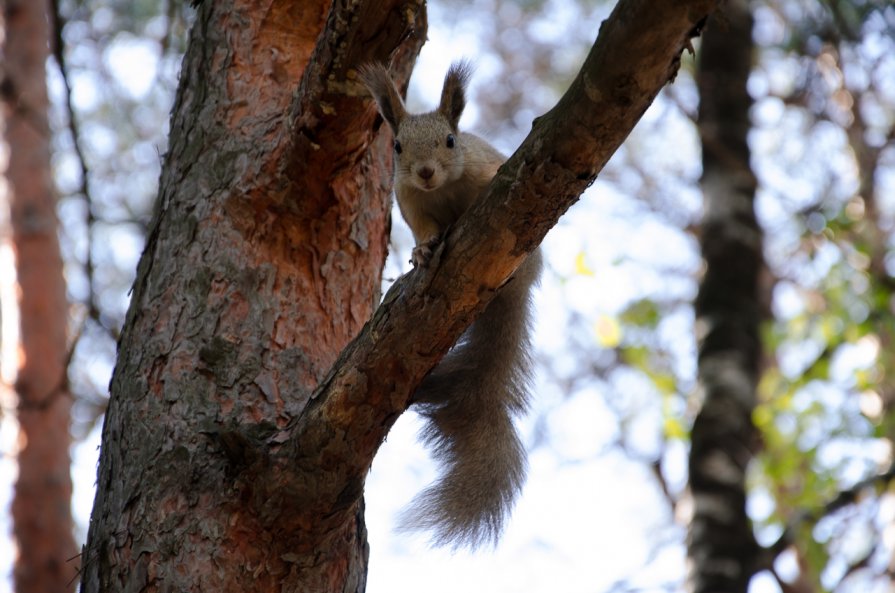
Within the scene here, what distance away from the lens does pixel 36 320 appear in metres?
4.33

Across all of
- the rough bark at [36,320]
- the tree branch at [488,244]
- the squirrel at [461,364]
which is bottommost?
the tree branch at [488,244]

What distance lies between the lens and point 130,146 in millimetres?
6336

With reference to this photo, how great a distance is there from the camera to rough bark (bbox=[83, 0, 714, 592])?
5.40ft

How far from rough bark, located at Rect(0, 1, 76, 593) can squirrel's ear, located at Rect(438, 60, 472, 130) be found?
67.5 inches

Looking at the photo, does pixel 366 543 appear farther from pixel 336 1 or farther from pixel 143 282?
pixel 336 1

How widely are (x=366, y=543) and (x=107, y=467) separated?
56 cm

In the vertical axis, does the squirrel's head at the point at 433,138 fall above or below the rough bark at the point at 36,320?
below

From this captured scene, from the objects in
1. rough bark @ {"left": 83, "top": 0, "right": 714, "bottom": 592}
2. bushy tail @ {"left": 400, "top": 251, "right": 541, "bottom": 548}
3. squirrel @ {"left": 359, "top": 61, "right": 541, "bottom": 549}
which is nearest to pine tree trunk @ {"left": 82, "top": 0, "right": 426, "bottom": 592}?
rough bark @ {"left": 83, "top": 0, "right": 714, "bottom": 592}

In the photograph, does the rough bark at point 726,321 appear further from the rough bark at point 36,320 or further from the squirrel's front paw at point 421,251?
the rough bark at point 36,320

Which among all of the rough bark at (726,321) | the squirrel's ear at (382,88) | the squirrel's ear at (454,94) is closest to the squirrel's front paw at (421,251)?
the squirrel's ear at (382,88)

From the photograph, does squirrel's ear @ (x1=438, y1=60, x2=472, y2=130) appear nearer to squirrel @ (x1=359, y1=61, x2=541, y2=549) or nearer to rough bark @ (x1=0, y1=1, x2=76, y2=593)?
squirrel @ (x1=359, y1=61, x2=541, y2=549)

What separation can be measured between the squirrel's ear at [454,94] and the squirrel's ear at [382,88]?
0.24 metres

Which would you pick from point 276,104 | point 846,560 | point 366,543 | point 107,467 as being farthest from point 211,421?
point 846,560

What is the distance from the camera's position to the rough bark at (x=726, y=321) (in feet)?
10.6
